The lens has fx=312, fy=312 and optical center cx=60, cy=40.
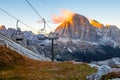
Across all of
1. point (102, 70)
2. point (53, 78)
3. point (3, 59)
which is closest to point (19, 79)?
point (53, 78)

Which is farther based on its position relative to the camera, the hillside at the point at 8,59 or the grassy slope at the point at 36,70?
the hillside at the point at 8,59

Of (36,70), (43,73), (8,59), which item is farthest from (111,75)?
(8,59)

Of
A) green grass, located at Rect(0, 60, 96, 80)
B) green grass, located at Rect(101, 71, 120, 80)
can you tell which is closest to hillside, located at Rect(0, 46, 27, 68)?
green grass, located at Rect(0, 60, 96, 80)

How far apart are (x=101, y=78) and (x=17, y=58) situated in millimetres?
28438

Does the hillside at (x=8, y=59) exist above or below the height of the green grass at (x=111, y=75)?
below

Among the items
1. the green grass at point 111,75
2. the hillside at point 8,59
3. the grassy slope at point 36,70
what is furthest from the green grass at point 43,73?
the green grass at point 111,75

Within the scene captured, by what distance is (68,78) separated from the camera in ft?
104

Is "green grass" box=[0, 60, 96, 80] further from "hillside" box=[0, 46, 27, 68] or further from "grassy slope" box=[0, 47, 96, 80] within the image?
"hillside" box=[0, 46, 27, 68]

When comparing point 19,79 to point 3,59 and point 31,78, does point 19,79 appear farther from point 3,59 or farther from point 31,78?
point 3,59

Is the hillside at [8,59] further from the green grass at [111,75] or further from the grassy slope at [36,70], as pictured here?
the green grass at [111,75]

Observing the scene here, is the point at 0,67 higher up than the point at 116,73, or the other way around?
the point at 116,73

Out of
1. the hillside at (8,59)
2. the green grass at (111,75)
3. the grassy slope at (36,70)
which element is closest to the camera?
the green grass at (111,75)

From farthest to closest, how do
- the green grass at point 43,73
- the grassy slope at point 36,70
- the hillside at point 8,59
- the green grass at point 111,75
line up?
the hillside at point 8,59 < the grassy slope at point 36,70 < the green grass at point 43,73 < the green grass at point 111,75

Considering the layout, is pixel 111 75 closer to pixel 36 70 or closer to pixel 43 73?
pixel 43 73
